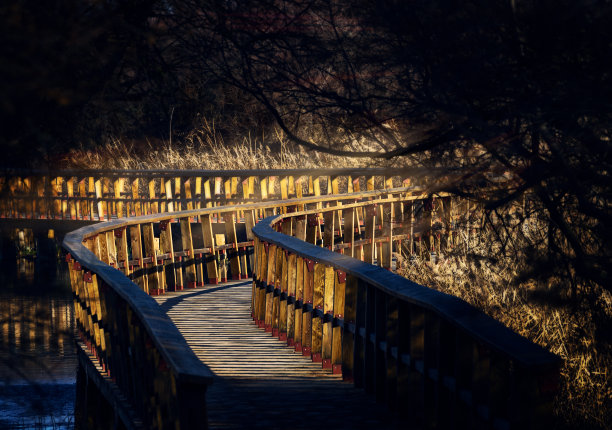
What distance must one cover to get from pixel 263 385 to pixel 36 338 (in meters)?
11.1

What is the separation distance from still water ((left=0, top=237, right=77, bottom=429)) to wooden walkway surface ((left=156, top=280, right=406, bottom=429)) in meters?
1.41

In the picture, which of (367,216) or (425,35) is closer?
(425,35)

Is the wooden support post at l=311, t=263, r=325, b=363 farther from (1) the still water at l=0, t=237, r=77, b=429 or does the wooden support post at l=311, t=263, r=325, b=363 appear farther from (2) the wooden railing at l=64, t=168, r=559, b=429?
(1) the still water at l=0, t=237, r=77, b=429

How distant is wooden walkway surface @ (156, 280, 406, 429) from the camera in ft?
17.9

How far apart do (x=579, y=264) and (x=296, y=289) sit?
133 inches

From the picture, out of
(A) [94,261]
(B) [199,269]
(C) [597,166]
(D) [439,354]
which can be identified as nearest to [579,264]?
(C) [597,166]

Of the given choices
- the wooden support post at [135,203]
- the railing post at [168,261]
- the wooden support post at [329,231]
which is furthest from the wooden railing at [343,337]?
the wooden support post at [135,203]

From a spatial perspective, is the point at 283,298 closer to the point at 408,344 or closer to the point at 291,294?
the point at 291,294

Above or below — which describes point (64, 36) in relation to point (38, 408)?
above

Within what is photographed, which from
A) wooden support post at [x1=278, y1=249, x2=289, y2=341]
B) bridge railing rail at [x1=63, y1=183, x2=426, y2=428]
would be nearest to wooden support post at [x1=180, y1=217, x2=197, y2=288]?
bridge railing rail at [x1=63, y1=183, x2=426, y2=428]

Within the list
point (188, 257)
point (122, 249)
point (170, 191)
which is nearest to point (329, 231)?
point (188, 257)

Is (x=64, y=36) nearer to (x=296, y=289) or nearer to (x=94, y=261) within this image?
(x=94, y=261)

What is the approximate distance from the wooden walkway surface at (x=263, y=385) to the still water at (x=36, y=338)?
55.7 inches

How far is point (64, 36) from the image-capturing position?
9.18ft
